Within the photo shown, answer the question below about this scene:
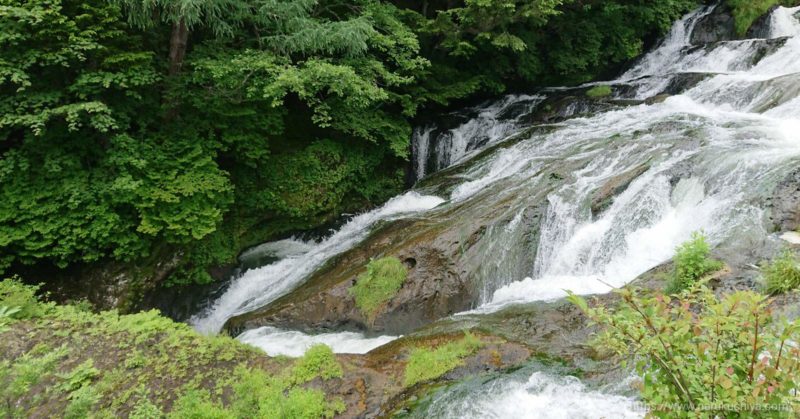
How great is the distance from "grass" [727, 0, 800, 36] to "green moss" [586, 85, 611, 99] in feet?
22.6

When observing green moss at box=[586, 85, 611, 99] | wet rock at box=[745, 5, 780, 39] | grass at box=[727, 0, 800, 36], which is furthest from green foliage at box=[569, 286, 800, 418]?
grass at box=[727, 0, 800, 36]

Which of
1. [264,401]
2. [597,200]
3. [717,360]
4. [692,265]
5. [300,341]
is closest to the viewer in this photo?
[717,360]

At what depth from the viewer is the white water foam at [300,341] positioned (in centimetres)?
663

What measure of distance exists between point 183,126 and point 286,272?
373 cm

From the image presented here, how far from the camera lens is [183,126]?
28.0 feet

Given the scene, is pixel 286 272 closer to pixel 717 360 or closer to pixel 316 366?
pixel 316 366

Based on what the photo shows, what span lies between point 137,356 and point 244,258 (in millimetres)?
5291

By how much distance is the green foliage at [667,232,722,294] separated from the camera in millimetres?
5184

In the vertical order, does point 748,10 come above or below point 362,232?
above

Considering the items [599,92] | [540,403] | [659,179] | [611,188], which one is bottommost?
[540,403]

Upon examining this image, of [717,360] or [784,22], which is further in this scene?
[784,22]

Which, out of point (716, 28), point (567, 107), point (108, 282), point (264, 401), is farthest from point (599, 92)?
point (108, 282)

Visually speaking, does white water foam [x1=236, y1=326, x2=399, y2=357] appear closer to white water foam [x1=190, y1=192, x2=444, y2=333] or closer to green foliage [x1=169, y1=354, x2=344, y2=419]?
white water foam [x1=190, y1=192, x2=444, y2=333]

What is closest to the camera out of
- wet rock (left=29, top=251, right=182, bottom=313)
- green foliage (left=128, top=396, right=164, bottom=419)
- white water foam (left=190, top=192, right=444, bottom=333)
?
green foliage (left=128, top=396, right=164, bottom=419)
